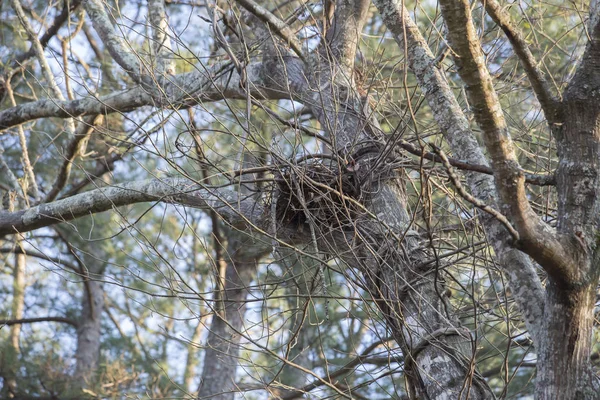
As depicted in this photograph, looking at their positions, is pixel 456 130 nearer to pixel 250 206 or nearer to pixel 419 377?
pixel 419 377

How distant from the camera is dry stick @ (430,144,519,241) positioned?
1600mm

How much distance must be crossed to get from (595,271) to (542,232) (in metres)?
0.21

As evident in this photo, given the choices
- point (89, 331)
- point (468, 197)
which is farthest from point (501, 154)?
point (89, 331)

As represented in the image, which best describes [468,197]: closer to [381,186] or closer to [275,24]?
[381,186]

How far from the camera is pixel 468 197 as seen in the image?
64.1 inches

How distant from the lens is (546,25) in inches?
203

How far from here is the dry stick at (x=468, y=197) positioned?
1.60 m

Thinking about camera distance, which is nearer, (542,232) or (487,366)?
(542,232)

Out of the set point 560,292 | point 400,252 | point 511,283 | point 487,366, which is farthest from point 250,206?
point 487,366

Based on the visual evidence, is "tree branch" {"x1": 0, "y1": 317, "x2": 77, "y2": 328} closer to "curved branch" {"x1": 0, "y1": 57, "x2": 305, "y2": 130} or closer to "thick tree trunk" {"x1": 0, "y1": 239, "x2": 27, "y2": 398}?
"thick tree trunk" {"x1": 0, "y1": 239, "x2": 27, "y2": 398}

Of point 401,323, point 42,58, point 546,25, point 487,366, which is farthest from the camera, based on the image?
point 487,366

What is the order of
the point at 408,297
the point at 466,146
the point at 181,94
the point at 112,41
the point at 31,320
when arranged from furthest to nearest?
the point at 31,320
the point at 112,41
the point at 181,94
the point at 408,297
the point at 466,146

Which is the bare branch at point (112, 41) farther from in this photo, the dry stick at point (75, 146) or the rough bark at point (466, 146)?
the rough bark at point (466, 146)

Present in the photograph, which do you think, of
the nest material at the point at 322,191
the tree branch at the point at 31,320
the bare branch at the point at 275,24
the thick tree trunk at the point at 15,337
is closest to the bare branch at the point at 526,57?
the nest material at the point at 322,191
